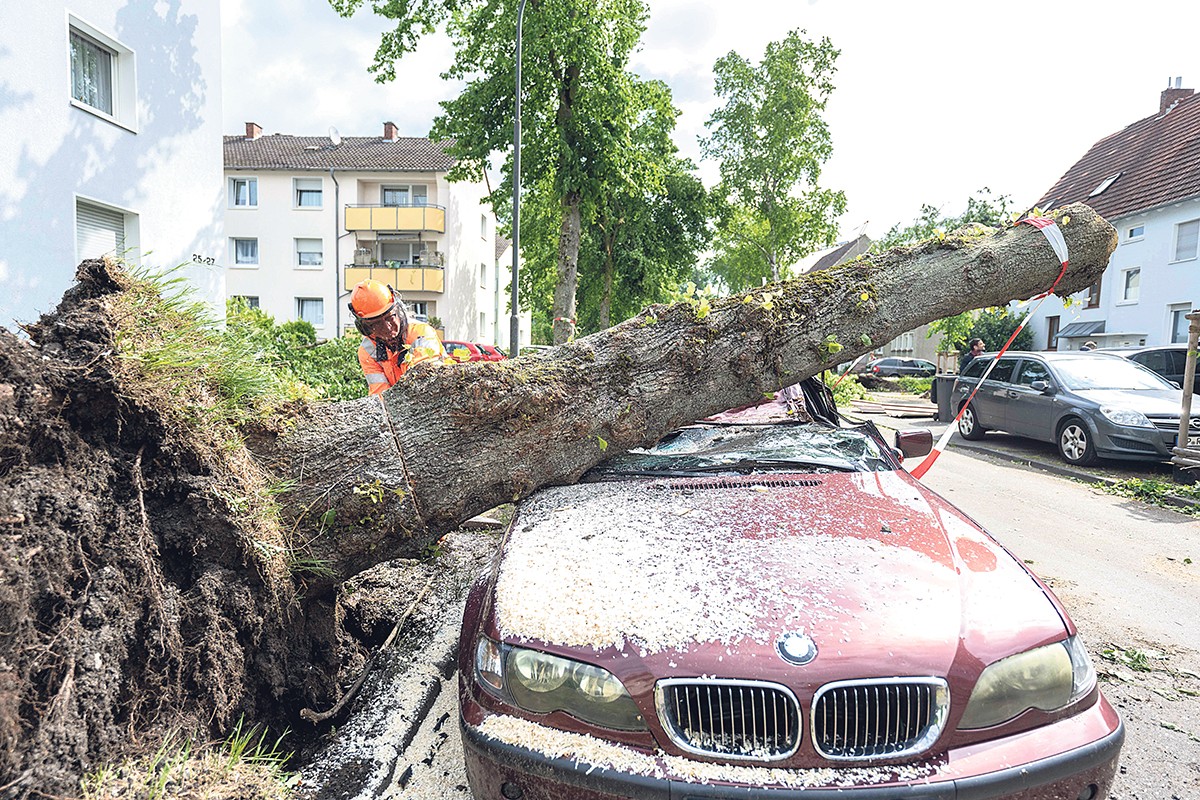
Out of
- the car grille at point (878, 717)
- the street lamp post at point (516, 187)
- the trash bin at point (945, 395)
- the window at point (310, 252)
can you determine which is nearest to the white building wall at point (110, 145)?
the street lamp post at point (516, 187)

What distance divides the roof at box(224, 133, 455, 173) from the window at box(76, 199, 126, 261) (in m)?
23.5

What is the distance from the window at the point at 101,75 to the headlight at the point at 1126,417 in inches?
592

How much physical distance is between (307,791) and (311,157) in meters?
39.1

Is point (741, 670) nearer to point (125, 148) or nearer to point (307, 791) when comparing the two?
point (307, 791)

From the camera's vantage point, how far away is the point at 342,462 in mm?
3092

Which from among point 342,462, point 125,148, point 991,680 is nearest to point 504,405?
point 342,462

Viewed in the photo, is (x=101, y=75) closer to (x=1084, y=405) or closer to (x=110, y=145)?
(x=110, y=145)

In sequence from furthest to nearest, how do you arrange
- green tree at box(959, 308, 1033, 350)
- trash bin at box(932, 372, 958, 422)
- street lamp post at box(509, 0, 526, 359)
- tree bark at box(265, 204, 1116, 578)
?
green tree at box(959, 308, 1033, 350) < trash bin at box(932, 372, 958, 422) < street lamp post at box(509, 0, 526, 359) < tree bark at box(265, 204, 1116, 578)

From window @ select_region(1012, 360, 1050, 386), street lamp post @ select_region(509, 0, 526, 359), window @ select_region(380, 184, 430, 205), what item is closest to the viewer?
window @ select_region(1012, 360, 1050, 386)

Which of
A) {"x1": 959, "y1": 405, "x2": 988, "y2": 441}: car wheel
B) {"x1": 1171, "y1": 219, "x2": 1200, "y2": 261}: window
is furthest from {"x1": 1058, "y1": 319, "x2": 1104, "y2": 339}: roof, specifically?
{"x1": 959, "y1": 405, "x2": 988, "y2": 441}: car wheel

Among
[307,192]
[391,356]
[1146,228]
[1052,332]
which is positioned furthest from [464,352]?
[307,192]

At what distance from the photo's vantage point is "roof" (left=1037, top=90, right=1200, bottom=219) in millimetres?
21578

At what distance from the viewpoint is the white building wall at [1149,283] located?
20.9 m

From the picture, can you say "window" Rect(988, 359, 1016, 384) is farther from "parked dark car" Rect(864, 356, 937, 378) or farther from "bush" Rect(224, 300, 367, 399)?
"parked dark car" Rect(864, 356, 937, 378)
